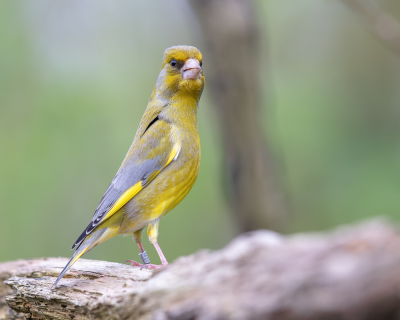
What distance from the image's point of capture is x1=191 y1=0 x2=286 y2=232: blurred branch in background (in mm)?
5961

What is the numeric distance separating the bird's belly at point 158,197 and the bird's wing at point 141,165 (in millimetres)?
57

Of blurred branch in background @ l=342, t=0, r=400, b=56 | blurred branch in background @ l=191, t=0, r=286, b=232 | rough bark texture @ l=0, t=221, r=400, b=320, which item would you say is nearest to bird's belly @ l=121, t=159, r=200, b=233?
rough bark texture @ l=0, t=221, r=400, b=320

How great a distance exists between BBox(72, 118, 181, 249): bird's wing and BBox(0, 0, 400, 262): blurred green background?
424 centimetres

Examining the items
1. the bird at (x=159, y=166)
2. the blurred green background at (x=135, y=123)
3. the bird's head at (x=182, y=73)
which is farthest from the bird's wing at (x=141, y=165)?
the blurred green background at (x=135, y=123)

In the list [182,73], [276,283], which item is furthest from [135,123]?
[276,283]

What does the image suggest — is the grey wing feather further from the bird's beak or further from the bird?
the bird's beak

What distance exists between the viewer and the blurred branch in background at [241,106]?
5961 millimetres

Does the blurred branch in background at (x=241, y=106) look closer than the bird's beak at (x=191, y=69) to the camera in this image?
No

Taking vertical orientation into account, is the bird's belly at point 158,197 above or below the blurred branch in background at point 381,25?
below

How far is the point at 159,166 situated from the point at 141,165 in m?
0.17

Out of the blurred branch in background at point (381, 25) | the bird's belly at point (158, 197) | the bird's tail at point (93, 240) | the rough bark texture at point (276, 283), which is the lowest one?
the rough bark texture at point (276, 283)

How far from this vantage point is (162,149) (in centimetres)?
391

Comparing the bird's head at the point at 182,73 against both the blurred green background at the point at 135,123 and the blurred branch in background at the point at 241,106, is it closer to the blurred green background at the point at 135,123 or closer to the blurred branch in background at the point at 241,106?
the blurred branch in background at the point at 241,106

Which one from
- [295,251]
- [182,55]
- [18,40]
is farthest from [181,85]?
[18,40]
